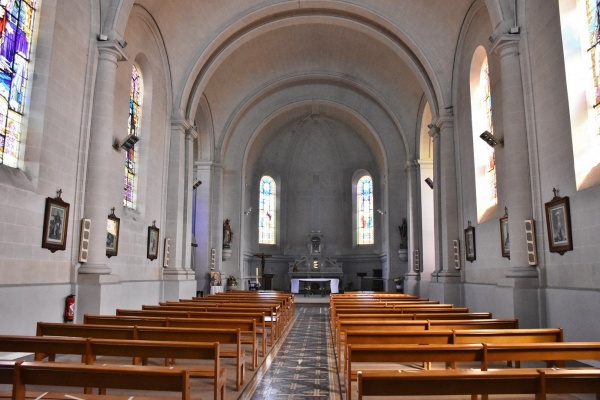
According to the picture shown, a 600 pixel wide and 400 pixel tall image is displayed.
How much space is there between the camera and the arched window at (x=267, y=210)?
31.2 metres

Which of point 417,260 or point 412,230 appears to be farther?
point 412,230

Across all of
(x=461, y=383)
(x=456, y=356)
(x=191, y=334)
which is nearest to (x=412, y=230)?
(x=191, y=334)

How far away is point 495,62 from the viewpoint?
12602mm

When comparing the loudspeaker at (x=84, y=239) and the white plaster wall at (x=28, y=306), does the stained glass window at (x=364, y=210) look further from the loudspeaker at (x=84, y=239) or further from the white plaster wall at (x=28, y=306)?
the white plaster wall at (x=28, y=306)

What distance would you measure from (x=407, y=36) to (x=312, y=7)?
3.76 m

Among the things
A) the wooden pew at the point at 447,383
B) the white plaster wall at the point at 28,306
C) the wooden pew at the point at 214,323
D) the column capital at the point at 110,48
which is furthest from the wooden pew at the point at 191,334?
the column capital at the point at 110,48

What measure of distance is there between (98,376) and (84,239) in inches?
299

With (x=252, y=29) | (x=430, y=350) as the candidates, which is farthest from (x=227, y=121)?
(x=430, y=350)

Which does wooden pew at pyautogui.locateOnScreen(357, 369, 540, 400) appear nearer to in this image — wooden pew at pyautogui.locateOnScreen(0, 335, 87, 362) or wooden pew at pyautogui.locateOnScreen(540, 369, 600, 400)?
wooden pew at pyautogui.locateOnScreen(540, 369, 600, 400)

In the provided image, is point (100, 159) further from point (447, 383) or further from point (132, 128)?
point (447, 383)

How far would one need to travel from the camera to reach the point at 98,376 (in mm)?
3377

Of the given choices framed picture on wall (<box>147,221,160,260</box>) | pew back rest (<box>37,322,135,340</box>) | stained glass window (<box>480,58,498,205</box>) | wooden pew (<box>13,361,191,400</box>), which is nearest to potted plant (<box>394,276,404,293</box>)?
stained glass window (<box>480,58,498,205</box>)

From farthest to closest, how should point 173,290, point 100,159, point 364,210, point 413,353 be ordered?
point 364,210 < point 173,290 < point 100,159 < point 413,353

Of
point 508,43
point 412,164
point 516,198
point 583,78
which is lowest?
point 516,198
